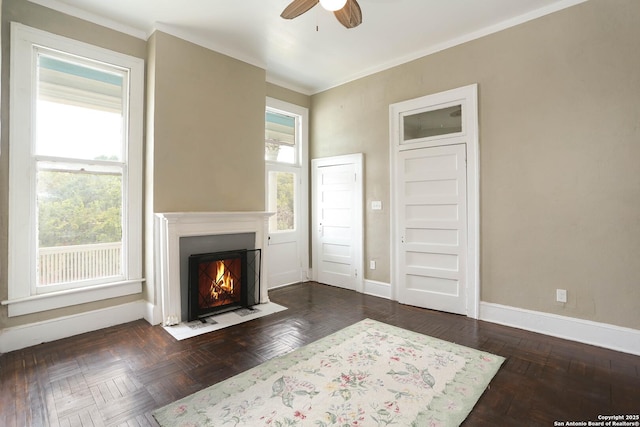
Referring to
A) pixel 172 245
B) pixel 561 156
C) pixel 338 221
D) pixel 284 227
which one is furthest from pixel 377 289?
pixel 172 245

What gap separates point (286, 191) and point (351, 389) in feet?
11.6

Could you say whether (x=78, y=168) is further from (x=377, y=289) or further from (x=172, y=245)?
(x=377, y=289)

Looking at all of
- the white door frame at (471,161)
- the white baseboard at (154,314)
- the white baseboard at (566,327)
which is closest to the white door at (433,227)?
the white door frame at (471,161)

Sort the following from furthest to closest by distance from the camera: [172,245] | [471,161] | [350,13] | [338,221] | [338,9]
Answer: [338,221] → [471,161] → [172,245] → [350,13] → [338,9]

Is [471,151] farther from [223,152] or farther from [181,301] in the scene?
[181,301]

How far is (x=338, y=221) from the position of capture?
5.12 meters

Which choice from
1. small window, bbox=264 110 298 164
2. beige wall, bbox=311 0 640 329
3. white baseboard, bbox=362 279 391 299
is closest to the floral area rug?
beige wall, bbox=311 0 640 329

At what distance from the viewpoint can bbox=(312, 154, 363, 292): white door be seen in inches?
191

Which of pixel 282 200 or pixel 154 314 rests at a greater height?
pixel 282 200

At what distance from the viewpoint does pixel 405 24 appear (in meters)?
3.47

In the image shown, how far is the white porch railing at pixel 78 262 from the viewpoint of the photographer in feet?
10.1

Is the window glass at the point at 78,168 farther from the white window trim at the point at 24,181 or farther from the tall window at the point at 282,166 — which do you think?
the tall window at the point at 282,166

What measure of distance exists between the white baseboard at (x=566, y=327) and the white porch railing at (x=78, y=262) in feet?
14.0

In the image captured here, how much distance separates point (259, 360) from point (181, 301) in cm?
139
